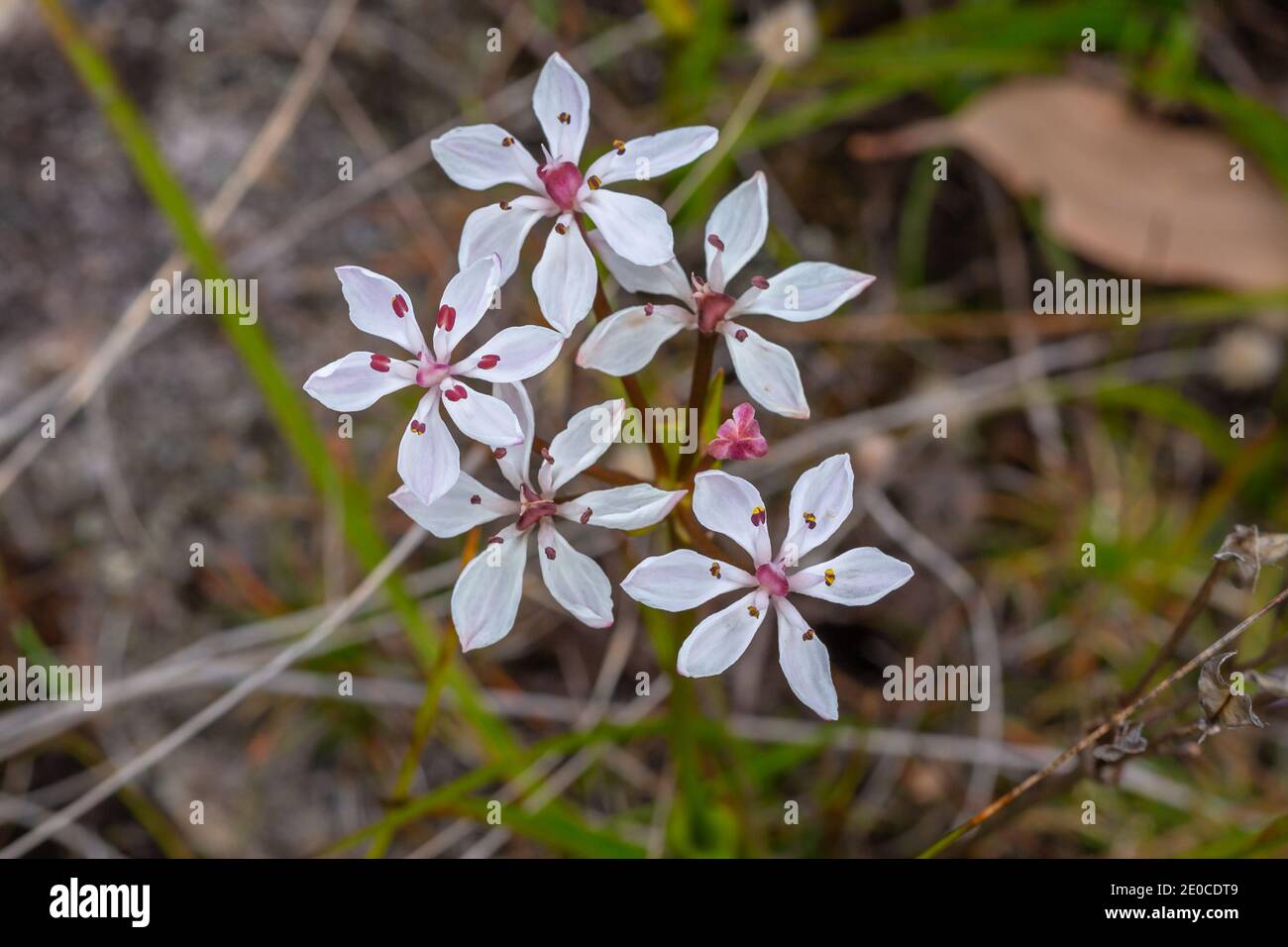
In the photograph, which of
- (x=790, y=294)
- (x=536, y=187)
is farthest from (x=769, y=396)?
(x=536, y=187)

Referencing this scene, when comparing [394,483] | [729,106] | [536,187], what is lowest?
[394,483]

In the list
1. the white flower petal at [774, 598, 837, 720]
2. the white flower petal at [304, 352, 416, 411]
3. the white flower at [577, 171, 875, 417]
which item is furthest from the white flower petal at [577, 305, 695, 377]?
the white flower petal at [774, 598, 837, 720]

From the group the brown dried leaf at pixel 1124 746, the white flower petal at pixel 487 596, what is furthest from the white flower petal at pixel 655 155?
the brown dried leaf at pixel 1124 746

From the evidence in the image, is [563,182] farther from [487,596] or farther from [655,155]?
[487,596]

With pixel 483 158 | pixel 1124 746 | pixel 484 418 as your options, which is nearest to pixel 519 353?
pixel 484 418

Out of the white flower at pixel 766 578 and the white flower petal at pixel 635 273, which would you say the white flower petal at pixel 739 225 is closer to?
the white flower petal at pixel 635 273

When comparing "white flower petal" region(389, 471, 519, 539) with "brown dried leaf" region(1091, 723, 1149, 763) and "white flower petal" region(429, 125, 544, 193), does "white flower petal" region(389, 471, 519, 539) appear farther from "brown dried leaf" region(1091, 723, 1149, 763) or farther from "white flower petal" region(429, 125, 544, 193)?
"brown dried leaf" region(1091, 723, 1149, 763)
